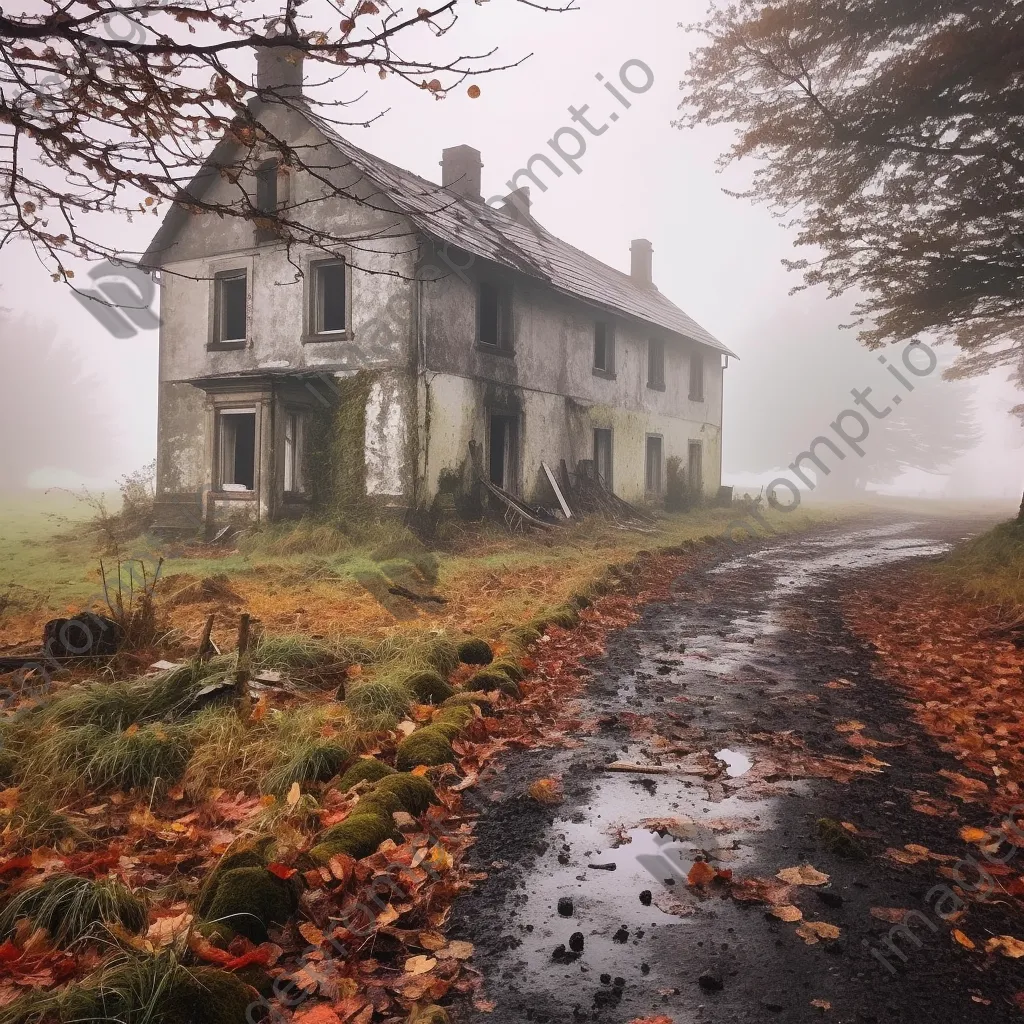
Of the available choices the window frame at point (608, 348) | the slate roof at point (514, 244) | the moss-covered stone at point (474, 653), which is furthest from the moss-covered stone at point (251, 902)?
the window frame at point (608, 348)

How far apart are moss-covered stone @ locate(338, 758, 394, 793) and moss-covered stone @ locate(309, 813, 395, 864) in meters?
0.49

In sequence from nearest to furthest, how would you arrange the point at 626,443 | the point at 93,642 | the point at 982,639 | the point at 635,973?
the point at 635,973 < the point at 93,642 < the point at 982,639 < the point at 626,443

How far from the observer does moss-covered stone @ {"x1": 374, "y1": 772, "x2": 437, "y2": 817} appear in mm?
3803

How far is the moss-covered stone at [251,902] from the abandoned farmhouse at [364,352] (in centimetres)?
1166

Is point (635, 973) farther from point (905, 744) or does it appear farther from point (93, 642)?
point (93, 642)

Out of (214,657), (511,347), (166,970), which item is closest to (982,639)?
(214,657)

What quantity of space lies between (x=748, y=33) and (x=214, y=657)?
10313mm

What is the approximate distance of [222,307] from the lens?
17.7 meters

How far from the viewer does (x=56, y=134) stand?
11.3 ft

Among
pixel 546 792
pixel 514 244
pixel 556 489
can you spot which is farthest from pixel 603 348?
pixel 546 792

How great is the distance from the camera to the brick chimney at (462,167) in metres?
19.9

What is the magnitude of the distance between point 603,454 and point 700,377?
24.6 feet

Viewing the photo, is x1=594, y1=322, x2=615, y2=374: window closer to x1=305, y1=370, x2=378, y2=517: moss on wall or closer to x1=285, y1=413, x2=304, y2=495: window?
x1=305, y1=370, x2=378, y2=517: moss on wall

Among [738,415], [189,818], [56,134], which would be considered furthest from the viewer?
[738,415]
